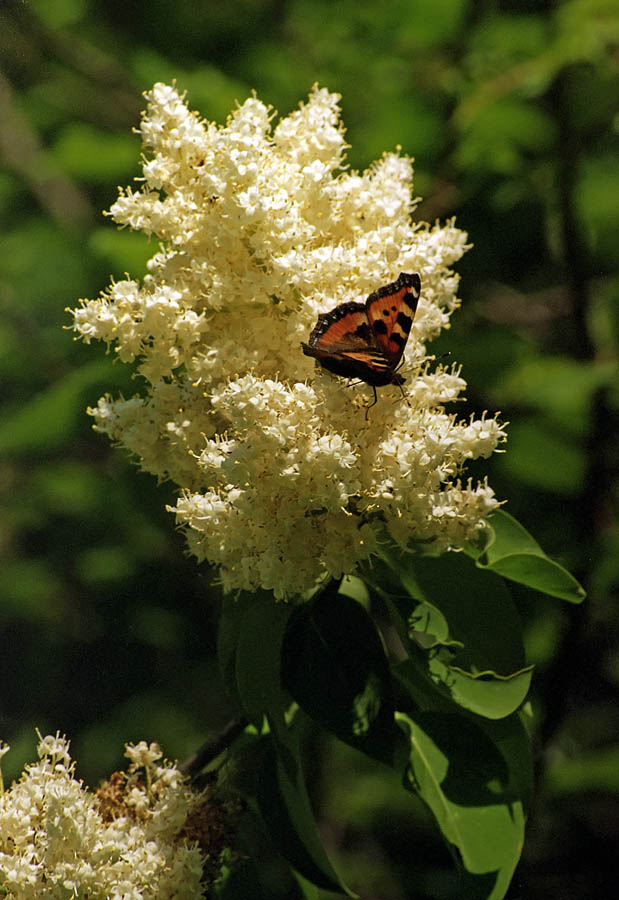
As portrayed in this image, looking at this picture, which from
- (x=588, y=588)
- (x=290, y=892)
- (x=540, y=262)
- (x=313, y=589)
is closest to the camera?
(x=313, y=589)

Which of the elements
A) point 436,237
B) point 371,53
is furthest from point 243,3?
point 436,237

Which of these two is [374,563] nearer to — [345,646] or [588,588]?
[345,646]

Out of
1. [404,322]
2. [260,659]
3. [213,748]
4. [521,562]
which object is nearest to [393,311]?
[404,322]

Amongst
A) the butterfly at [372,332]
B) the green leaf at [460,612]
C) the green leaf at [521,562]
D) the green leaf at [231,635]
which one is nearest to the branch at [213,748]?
the green leaf at [231,635]

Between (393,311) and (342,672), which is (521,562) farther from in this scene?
(393,311)

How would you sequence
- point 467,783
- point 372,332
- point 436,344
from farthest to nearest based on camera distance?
point 436,344, point 467,783, point 372,332
